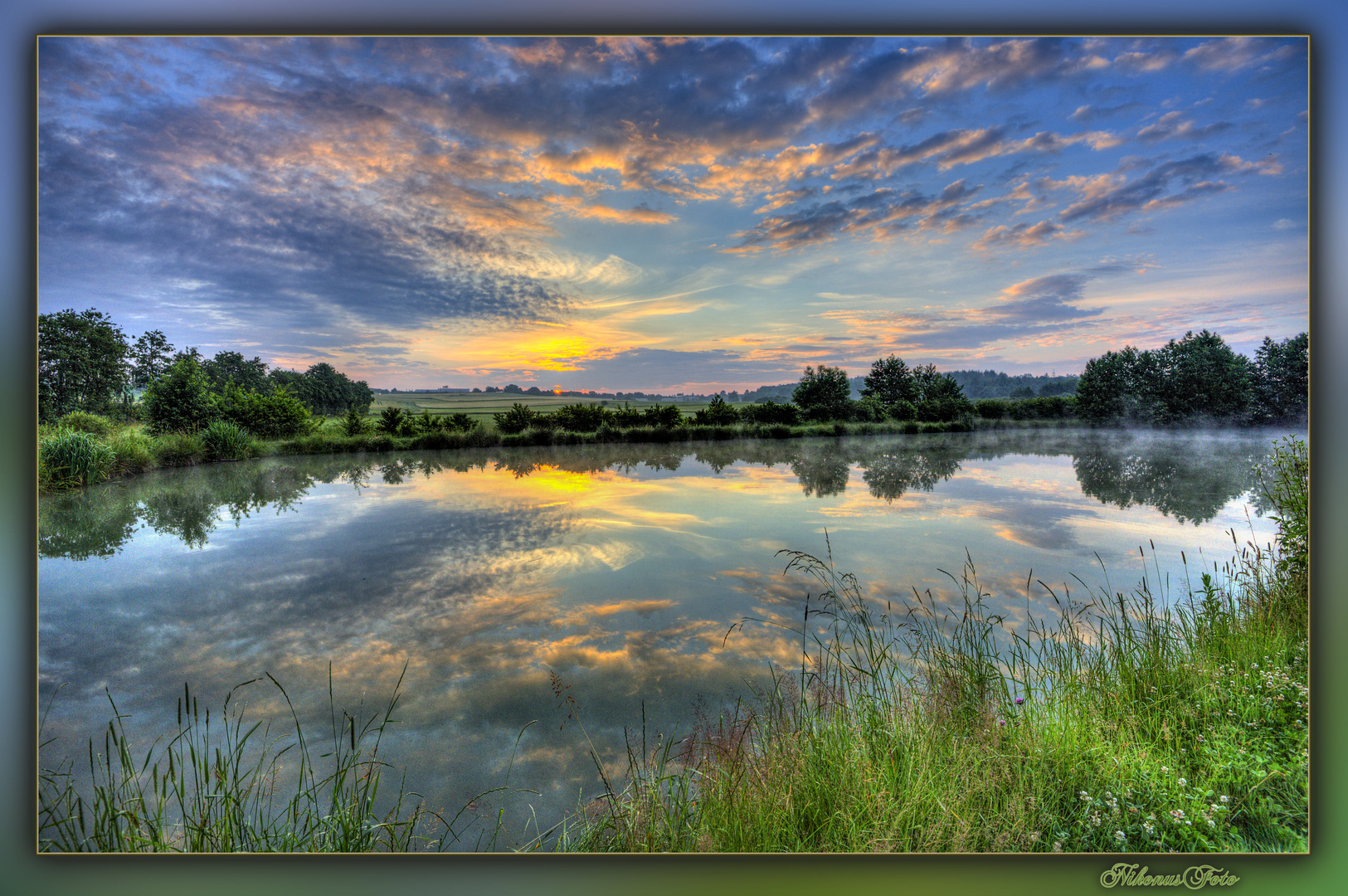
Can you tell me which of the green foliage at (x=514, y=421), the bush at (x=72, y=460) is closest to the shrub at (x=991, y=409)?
the green foliage at (x=514, y=421)

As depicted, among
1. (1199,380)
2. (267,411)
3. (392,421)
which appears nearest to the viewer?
(1199,380)

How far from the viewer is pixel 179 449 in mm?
3836

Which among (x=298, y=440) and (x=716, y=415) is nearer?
(x=298, y=440)

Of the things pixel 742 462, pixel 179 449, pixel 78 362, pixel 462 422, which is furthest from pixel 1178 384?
pixel 179 449

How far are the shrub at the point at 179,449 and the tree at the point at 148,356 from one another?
2.82 feet

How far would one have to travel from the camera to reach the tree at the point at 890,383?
4258mm

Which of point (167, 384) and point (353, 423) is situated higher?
point (167, 384)

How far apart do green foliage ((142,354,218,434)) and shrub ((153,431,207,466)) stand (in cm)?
7

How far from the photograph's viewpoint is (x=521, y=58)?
2.54 metres

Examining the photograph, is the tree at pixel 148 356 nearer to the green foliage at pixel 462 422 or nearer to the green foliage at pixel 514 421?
the green foliage at pixel 462 422

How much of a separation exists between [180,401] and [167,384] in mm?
221

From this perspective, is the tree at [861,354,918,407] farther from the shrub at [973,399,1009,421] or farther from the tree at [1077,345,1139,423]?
the tree at [1077,345,1139,423]

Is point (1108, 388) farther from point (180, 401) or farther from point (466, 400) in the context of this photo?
point (180, 401)

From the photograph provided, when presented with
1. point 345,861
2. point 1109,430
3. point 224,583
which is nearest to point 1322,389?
point 1109,430
